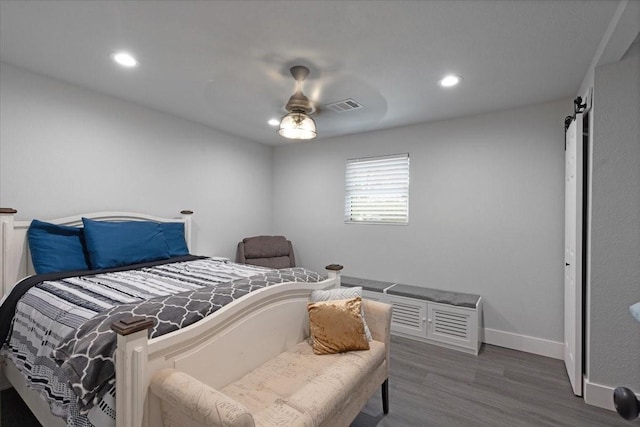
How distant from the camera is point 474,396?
232 centimetres

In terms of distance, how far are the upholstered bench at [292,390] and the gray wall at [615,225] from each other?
153 cm

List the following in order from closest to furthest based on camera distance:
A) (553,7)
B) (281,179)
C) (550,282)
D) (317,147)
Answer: (553,7), (550,282), (317,147), (281,179)

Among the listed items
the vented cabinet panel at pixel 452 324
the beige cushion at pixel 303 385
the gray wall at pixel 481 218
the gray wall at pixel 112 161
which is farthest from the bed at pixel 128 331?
the gray wall at pixel 481 218

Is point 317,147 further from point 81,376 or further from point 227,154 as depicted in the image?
point 81,376

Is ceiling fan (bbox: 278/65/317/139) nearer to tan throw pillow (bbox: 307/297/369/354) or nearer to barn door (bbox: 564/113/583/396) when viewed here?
tan throw pillow (bbox: 307/297/369/354)

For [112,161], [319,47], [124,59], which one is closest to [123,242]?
[112,161]

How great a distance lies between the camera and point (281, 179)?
5.01 meters

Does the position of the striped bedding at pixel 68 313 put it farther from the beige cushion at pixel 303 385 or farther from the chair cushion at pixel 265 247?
the chair cushion at pixel 265 247

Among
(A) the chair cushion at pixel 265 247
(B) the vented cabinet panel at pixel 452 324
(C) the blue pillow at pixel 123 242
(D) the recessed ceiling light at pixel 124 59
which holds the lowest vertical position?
(B) the vented cabinet panel at pixel 452 324

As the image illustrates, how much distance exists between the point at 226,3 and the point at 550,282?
142 inches

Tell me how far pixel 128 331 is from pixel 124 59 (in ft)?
7.07

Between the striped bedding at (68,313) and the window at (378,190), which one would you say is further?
the window at (378,190)

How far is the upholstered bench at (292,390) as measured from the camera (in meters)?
1.11

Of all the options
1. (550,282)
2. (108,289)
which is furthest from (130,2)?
(550,282)
